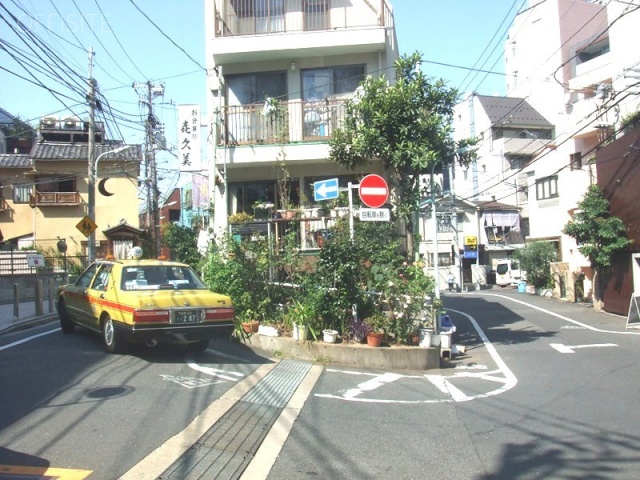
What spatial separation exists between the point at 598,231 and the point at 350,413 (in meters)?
15.1

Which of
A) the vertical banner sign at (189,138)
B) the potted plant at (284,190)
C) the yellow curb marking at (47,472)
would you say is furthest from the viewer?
the vertical banner sign at (189,138)

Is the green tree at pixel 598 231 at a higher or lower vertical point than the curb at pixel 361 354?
higher

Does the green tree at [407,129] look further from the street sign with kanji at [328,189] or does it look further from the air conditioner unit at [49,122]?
the air conditioner unit at [49,122]

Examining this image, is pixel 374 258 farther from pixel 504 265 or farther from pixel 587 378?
pixel 504 265

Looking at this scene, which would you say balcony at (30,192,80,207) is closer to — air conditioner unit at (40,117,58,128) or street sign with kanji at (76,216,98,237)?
air conditioner unit at (40,117,58,128)

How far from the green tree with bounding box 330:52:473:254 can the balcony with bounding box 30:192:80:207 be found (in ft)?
95.2

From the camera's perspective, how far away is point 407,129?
448 inches

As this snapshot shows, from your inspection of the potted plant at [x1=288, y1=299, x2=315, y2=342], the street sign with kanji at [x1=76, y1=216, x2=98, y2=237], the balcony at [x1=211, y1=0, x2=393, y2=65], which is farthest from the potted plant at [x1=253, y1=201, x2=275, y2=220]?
the street sign with kanji at [x1=76, y1=216, x2=98, y2=237]

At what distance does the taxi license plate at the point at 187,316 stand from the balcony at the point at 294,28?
966 centimetres

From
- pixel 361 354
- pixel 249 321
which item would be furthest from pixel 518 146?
pixel 361 354

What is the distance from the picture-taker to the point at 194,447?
514 cm

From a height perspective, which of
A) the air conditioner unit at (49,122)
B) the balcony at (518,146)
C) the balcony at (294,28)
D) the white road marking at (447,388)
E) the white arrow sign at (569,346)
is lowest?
the white arrow sign at (569,346)

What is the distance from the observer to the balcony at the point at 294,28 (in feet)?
51.6

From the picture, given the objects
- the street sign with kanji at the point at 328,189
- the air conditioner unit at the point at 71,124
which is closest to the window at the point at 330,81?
the street sign with kanji at the point at 328,189
